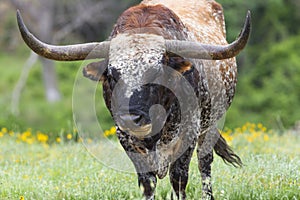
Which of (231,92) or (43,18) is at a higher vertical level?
(231,92)

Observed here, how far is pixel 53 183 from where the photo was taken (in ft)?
20.2

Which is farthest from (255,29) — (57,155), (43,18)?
(57,155)

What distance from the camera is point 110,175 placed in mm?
6324

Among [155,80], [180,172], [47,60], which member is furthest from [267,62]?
[155,80]

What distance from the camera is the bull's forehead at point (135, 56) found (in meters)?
4.65

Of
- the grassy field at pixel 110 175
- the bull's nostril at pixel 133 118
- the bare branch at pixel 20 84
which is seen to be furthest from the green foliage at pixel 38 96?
the bull's nostril at pixel 133 118

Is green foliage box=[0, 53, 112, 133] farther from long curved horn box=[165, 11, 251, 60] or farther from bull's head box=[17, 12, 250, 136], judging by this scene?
long curved horn box=[165, 11, 251, 60]

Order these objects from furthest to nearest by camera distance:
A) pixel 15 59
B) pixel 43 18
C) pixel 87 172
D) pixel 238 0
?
1. pixel 15 59
2. pixel 43 18
3. pixel 238 0
4. pixel 87 172

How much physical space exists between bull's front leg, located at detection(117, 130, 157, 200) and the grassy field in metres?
0.12

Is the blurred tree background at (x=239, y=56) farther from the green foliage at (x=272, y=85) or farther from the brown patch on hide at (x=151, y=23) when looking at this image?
the brown patch on hide at (x=151, y=23)

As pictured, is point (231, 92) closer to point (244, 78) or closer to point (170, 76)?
point (170, 76)

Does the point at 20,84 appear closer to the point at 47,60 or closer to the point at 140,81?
the point at 47,60

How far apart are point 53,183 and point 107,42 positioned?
5.84 ft

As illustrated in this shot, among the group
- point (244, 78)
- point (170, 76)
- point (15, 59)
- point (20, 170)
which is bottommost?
point (15, 59)
